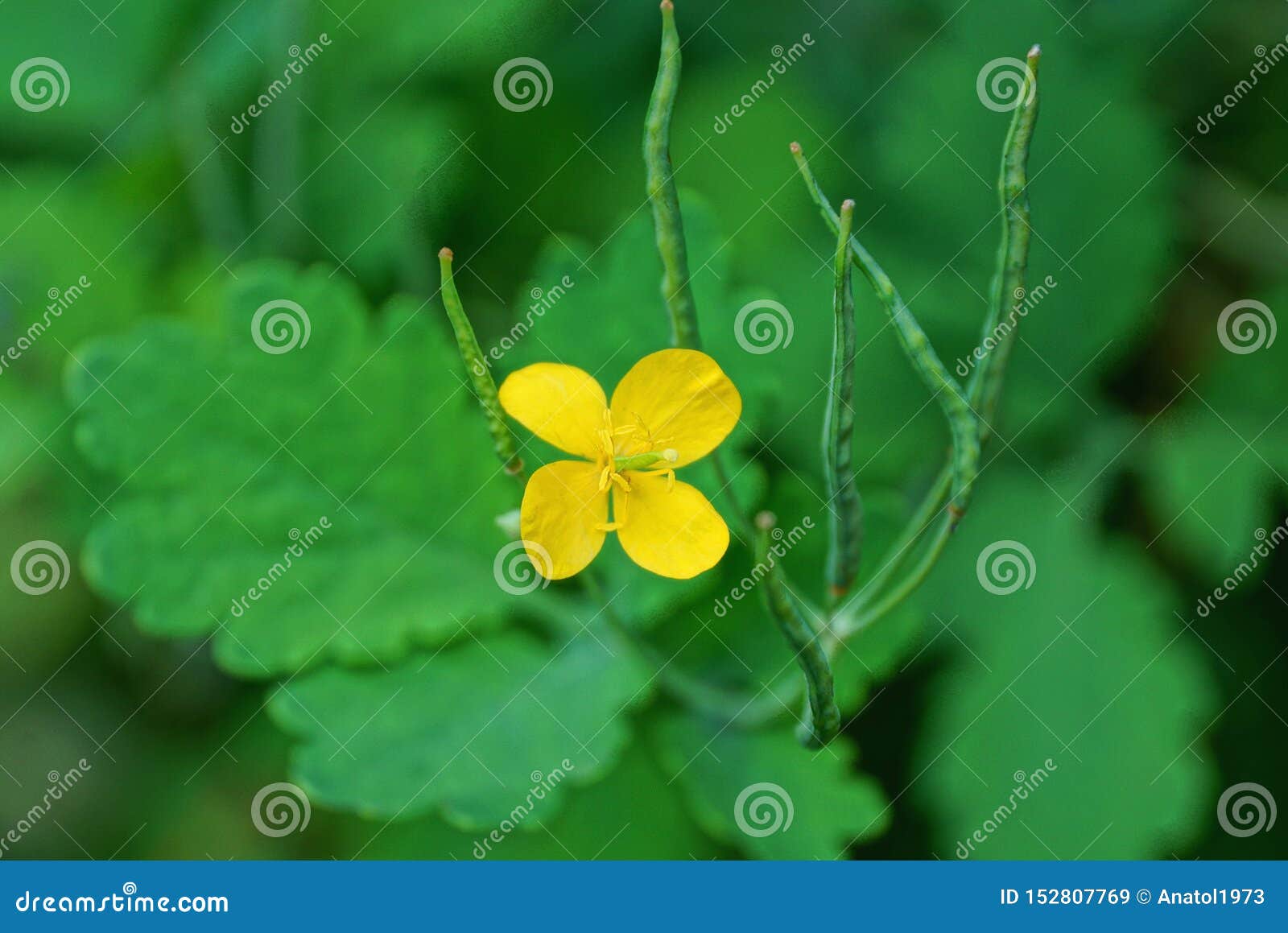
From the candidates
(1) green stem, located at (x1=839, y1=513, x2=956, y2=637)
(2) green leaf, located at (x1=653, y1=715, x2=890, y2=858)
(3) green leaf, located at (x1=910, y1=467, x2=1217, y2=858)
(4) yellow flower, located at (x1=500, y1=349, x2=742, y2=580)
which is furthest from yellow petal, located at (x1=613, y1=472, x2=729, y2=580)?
(3) green leaf, located at (x1=910, y1=467, x2=1217, y2=858)

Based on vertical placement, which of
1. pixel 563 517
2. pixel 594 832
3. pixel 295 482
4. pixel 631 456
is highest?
pixel 631 456

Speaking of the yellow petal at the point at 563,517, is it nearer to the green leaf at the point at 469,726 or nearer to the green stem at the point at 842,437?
the green stem at the point at 842,437

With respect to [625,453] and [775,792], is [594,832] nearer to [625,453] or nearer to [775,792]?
[775,792]

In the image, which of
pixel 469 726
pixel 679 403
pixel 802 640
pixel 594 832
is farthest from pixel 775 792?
pixel 679 403

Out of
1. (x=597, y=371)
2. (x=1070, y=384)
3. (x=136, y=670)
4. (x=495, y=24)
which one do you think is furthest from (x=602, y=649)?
(x=495, y=24)

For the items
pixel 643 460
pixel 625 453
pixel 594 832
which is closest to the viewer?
pixel 643 460

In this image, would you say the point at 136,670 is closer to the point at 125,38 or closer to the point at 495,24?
the point at 125,38

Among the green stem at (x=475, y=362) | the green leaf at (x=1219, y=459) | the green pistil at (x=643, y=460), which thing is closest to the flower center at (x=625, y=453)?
the green pistil at (x=643, y=460)
